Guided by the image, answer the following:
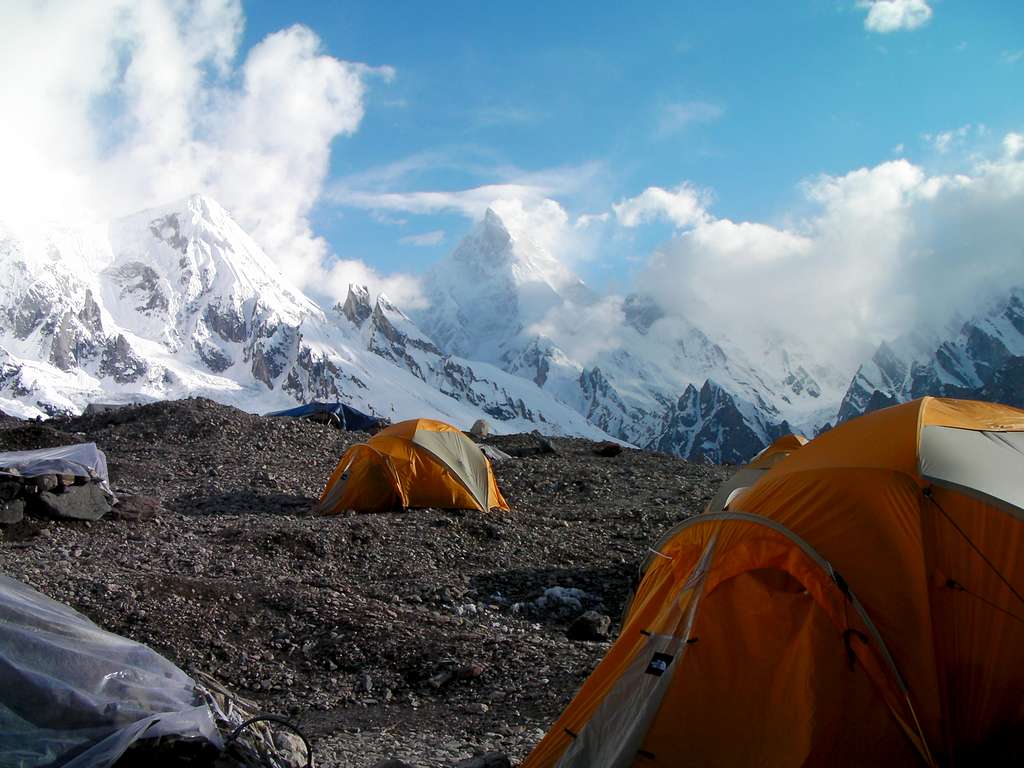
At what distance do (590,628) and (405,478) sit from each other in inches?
301

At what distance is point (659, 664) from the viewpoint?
572cm

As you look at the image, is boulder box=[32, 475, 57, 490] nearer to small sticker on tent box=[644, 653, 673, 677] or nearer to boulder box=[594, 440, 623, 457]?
small sticker on tent box=[644, 653, 673, 677]

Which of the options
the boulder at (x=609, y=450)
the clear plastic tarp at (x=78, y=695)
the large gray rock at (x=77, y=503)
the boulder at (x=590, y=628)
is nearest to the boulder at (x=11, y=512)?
the large gray rock at (x=77, y=503)

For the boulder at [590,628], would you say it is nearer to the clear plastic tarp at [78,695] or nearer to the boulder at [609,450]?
the clear plastic tarp at [78,695]

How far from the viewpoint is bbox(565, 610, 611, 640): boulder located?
9.85 meters

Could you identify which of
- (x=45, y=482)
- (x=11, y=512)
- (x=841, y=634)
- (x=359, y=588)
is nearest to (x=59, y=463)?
(x=45, y=482)

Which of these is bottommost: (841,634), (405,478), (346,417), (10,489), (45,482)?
(10,489)

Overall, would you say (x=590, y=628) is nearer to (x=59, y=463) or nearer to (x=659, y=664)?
(x=659, y=664)

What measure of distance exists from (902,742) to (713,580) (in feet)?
4.86

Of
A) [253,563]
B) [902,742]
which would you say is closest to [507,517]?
[253,563]

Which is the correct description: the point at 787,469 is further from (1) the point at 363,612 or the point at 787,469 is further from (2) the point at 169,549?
(2) the point at 169,549

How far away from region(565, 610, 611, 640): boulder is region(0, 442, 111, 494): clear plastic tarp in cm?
845

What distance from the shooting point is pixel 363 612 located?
9.56 m

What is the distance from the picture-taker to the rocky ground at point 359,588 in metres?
7.64
